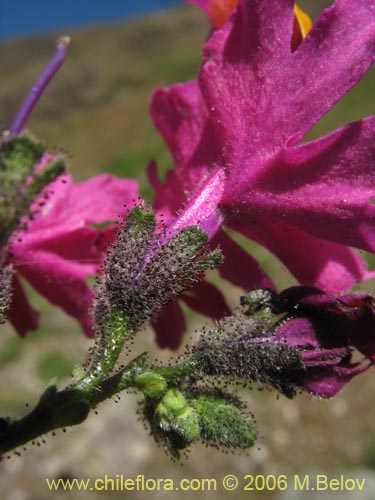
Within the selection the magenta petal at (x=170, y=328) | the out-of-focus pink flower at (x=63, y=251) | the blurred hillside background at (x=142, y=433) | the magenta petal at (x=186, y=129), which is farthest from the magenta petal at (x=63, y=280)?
the blurred hillside background at (x=142, y=433)

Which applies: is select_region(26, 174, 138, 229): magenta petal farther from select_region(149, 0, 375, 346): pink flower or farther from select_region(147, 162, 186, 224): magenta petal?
select_region(149, 0, 375, 346): pink flower

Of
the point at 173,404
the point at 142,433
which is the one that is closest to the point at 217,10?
the point at 173,404

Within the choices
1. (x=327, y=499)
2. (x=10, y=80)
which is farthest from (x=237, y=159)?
(x=10, y=80)

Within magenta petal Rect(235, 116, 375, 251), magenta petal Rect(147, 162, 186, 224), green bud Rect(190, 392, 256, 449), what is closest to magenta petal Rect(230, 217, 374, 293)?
magenta petal Rect(235, 116, 375, 251)

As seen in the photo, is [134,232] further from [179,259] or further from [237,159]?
[237,159]

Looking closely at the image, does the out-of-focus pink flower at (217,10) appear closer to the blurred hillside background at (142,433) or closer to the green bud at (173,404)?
the blurred hillside background at (142,433)
